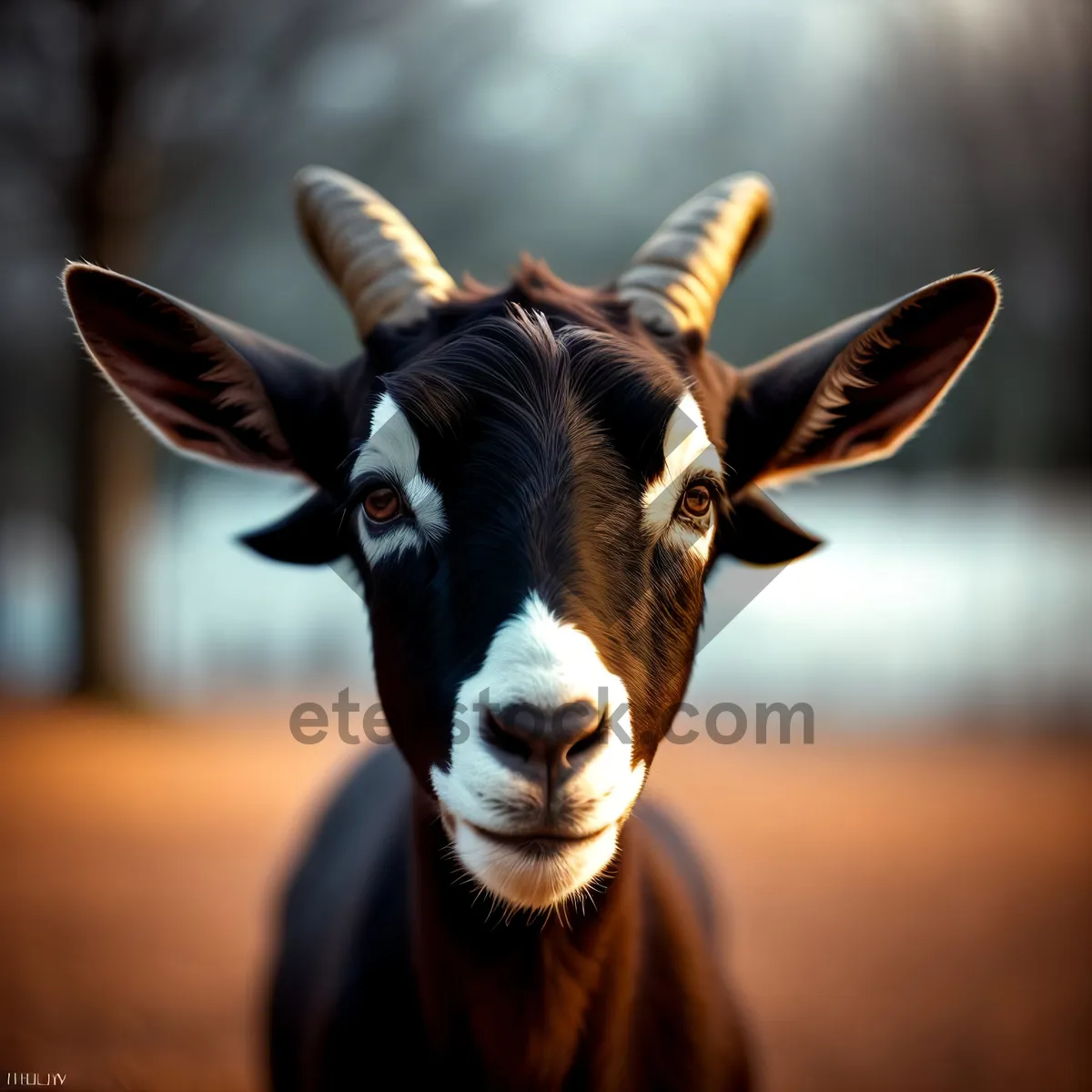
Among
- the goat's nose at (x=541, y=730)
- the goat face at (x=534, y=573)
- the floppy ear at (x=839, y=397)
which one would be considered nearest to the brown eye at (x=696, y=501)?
the goat face at (x=534, y=573)

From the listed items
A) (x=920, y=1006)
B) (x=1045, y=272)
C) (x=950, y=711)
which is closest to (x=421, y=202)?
(x=1045, y=272)

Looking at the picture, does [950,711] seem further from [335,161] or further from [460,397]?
[460,397]

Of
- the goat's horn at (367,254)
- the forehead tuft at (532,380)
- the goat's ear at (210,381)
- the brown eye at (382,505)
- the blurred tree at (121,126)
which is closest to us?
the forehead tuft at (532,380)

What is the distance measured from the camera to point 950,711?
14.5 meters

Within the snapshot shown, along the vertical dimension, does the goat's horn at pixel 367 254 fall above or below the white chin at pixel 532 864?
above

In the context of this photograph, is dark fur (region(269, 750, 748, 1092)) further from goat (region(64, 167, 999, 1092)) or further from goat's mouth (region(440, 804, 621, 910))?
goat's mouth (region(440, 804, 621, 910))

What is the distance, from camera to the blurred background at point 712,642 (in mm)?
7176

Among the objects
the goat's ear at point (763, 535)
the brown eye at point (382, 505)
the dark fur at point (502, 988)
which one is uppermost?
the brown eye at point (382, 505)

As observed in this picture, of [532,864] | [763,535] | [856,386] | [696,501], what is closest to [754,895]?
[763,535]

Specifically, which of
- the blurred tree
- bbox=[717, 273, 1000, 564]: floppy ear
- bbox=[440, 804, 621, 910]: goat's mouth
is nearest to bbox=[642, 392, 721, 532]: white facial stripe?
bbox=[717, 273, 1000, 564]: floppy ear

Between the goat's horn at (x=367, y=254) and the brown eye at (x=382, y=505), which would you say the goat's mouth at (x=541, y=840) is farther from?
the goat's horn at (x=367, y=254)

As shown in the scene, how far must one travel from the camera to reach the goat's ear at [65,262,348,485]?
2867 millimetres

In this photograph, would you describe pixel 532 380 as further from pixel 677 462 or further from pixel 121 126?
pixel 121 126

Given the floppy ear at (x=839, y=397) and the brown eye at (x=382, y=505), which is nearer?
the brown eye at (x=382, y=505)
